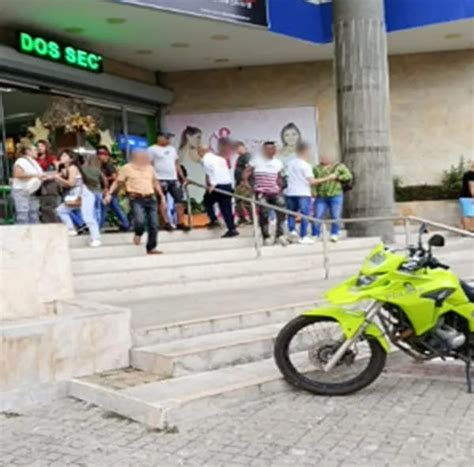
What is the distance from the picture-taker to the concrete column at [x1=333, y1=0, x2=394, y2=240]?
12.2m

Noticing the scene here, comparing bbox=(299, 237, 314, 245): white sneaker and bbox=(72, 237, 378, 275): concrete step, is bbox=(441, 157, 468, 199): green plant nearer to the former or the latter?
bbox=(72, 237, 378, 275): concrete step

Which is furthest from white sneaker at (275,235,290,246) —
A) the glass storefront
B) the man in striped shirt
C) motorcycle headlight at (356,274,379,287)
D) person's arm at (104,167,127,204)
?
motorcycle headlight at (356,274,379,287)

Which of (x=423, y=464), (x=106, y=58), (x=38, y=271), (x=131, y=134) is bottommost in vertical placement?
(x=423, y=464)

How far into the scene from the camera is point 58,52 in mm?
12250

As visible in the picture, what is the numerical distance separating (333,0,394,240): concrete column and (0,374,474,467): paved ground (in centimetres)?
735

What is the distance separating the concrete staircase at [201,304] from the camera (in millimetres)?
4902

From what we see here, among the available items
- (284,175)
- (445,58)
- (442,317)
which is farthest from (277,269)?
(445,58)

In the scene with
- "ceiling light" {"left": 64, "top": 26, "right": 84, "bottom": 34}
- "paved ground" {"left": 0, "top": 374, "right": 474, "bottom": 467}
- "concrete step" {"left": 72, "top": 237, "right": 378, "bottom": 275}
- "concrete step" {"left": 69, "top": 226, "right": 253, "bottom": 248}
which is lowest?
"paved ground" {"left": 0, "top": 374, "right": 474, "bottom": 467}

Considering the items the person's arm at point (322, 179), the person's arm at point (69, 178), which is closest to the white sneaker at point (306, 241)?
the person's arm at point (322, 179)

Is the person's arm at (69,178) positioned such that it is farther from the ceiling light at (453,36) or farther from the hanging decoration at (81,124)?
the ceiling light at (453,36)

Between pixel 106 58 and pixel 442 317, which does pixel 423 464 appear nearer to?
pixel 442 317

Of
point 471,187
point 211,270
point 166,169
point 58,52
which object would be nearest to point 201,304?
point 211,270

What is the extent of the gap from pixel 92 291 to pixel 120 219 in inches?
116

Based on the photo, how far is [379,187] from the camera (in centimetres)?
1228
